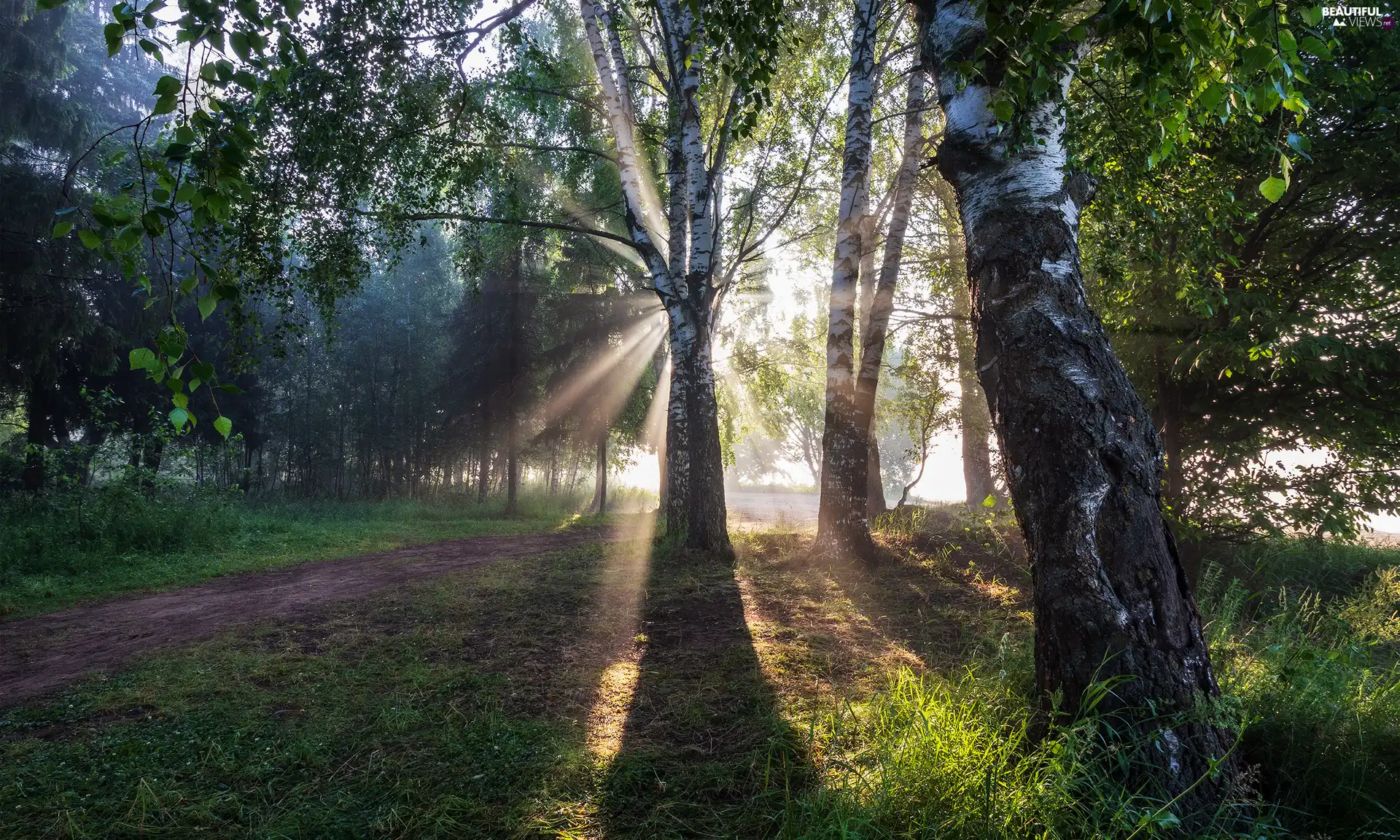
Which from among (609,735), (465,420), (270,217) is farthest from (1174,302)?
(465,420)

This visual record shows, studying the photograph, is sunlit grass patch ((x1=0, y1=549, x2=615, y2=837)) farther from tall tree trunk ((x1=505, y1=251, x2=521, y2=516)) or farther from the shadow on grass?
tall tree trunk ((x1=505, y1=251, x2=521, y2=516))

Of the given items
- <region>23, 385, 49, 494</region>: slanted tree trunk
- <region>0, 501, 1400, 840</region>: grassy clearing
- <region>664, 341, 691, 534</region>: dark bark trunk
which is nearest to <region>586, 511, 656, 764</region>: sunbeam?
<region>0, 501, 1400, 840</region>: grassy clearing

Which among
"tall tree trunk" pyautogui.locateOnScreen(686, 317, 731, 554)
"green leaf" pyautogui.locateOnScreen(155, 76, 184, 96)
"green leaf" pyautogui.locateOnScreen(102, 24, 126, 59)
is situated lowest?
"tall tree trunk" pyautogui.locateOnScreen(686, 317, 731, 554)

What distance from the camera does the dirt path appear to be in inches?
179

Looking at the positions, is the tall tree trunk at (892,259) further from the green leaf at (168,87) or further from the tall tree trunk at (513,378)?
the tall tree trunk at (513,378)

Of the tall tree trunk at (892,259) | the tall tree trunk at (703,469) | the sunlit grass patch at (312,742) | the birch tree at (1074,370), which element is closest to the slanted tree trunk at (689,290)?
the tall tree trunk at (703,469)

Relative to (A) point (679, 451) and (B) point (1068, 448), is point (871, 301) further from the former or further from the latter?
(B) point (1068, 448)

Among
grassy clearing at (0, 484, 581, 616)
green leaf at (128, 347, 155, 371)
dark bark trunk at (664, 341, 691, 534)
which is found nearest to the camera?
green leaf at (128, 347, 155, 371)

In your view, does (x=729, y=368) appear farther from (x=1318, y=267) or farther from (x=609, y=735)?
(x=609, y=735)

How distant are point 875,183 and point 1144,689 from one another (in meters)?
12.1

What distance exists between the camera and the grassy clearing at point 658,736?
7.27ft

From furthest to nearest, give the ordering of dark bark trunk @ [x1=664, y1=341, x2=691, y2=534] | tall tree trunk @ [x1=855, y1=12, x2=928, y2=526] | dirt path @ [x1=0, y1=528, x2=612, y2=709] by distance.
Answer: dark bark trunk @ [x1=664, y1=341, x2=691, y2=534], tall tree trunk @ [x1=855, y1=12, x2=928, y2=526], dirt path @ [x1=0, y1=528, x2=612, y2=709]

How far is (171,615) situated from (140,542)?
4802 millimetres

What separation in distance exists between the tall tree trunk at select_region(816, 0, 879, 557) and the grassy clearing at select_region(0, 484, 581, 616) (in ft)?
25.5
